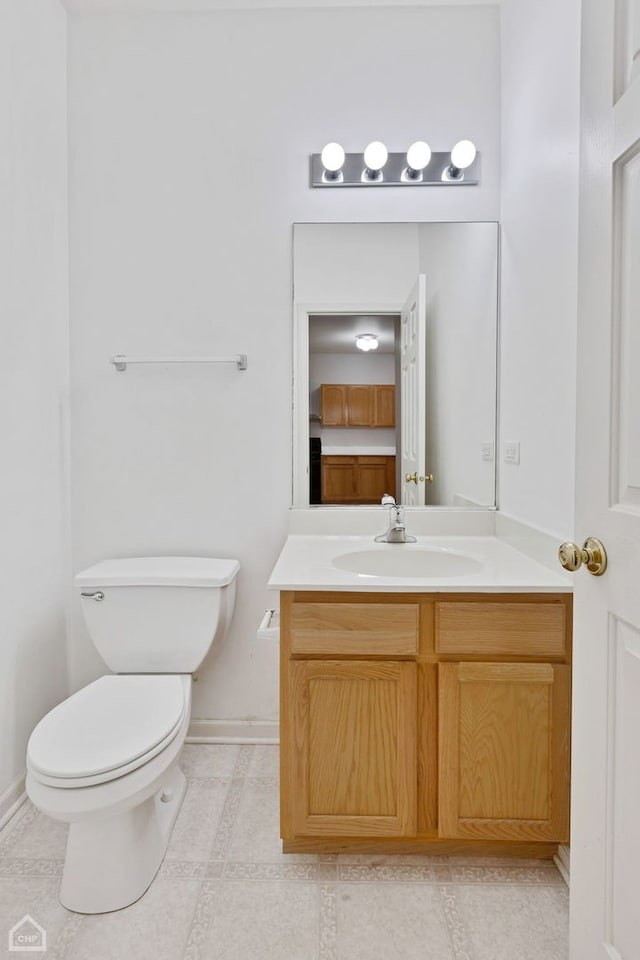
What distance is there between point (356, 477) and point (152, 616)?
0.84 meters

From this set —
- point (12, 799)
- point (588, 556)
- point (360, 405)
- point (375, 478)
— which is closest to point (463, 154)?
point (360, 405)

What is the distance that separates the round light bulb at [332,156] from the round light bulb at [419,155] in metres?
0.23

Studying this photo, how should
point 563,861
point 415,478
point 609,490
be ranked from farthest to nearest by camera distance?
1. point 415,478
2. point 563,861
3. point 609,490

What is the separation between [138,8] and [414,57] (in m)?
0.98

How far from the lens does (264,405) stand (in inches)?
78.6

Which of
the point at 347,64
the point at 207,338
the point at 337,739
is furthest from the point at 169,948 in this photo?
the point at 347,64

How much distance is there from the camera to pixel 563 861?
1.43 m

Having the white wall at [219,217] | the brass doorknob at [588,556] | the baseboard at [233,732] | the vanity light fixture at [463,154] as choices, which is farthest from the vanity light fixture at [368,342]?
the baseboard at [233,732]

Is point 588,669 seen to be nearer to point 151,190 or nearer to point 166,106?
point 151,190

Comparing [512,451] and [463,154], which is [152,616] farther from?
[463,154]

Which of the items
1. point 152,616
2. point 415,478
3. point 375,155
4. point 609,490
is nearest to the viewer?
point 609,490

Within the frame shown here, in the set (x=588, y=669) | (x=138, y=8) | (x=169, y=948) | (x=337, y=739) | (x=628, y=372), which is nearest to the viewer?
(x=628, y=372)

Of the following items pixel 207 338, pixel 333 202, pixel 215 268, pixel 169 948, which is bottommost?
pixel 169 948

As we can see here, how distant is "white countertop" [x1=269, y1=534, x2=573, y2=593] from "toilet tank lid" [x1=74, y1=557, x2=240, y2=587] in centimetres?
25
